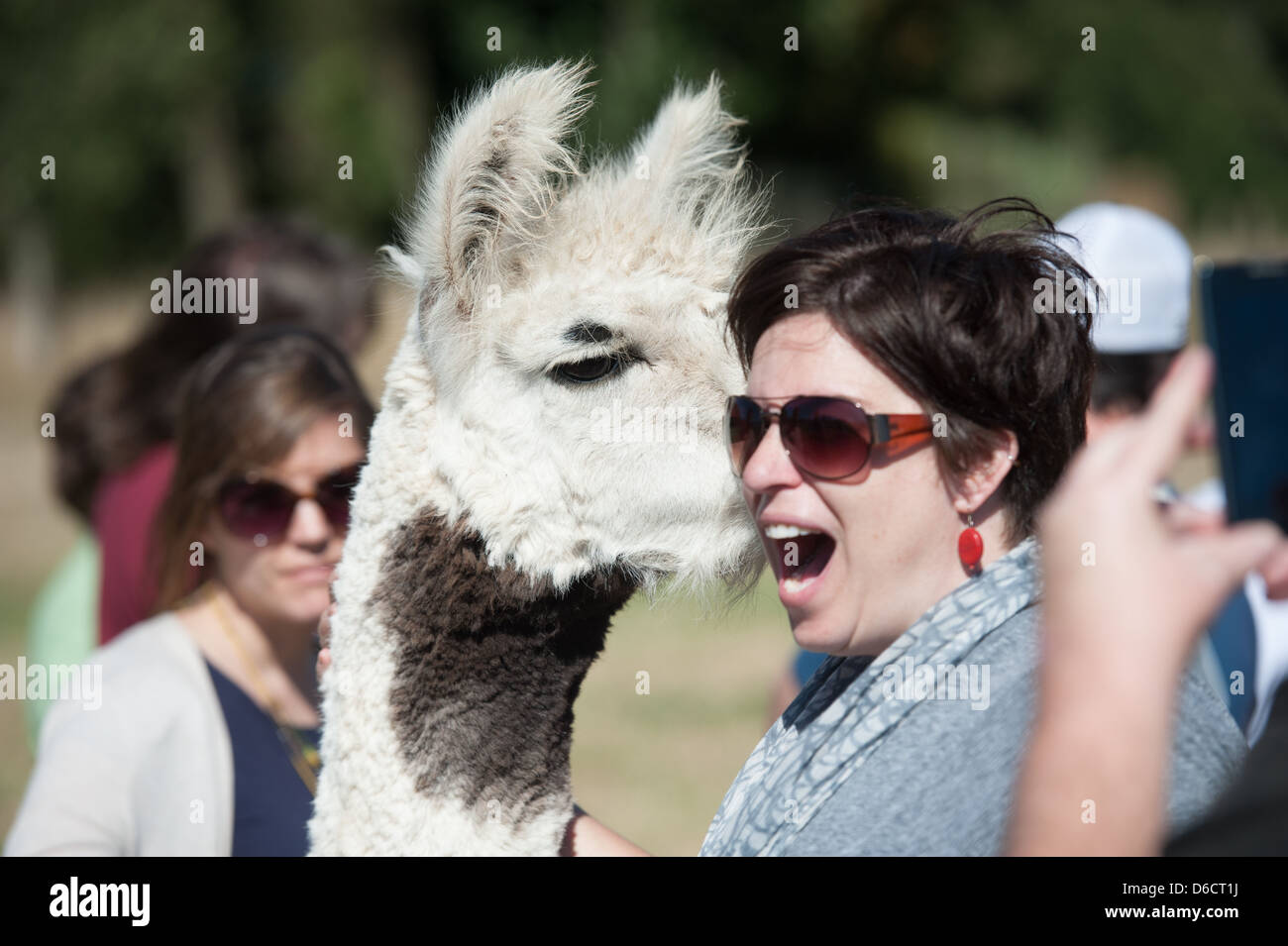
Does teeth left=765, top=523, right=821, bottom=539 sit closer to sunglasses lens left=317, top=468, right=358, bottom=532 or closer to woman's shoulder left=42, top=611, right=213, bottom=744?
sunglasses lens left=317, top=468, right=358, bottom=532

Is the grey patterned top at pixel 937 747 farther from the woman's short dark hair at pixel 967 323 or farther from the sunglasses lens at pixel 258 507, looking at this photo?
the sunglasses lens at pixel 258 507

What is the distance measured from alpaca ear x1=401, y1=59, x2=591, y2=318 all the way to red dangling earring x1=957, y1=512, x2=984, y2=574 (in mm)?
898

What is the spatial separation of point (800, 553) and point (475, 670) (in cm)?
60

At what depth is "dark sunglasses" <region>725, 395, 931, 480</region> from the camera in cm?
161

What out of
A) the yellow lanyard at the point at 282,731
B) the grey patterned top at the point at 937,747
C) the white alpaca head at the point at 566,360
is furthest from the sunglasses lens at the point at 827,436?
the yellow lanyard at the point at 282,731

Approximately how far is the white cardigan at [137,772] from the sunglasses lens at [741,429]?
1380mm

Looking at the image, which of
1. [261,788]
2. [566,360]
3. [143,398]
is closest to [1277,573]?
[566,360]

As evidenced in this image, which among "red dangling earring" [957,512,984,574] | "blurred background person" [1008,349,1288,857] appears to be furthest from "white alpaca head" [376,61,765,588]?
"blurred background person" [1008,349,1288,857]

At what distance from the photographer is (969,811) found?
1.37 m

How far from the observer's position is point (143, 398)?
12.8 ft

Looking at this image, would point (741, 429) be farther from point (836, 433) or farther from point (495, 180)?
point (495, 180)

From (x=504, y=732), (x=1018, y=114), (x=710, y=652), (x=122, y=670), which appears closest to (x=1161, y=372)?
Result: (x=504, y=732)

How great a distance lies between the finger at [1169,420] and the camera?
3.05 ft
